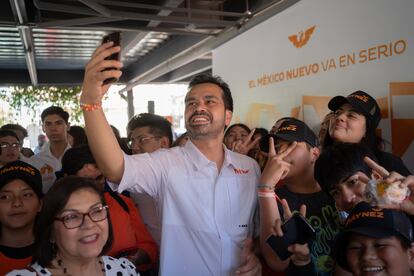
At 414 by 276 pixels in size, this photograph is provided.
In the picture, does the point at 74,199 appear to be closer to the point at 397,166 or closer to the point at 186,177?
the point at 186,177

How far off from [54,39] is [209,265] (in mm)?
5794

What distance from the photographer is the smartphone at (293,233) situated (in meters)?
1.52

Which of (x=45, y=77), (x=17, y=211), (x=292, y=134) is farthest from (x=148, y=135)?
(x=45, y=77)

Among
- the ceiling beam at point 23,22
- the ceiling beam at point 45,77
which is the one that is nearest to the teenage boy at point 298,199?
the ceiling beam at point 23,22

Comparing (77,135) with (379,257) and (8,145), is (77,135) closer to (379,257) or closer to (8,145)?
(8,145)

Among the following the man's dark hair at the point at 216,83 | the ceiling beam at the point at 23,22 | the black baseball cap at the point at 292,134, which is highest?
the ceiling beam at the point at 23,22

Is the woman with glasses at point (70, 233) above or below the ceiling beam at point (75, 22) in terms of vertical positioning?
below

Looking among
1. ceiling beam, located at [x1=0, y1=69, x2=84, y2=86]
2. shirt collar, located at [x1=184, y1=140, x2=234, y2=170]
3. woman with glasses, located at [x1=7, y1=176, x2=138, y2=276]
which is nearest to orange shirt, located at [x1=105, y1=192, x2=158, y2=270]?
woman with glasses, located at [x1=7, y1=176, x2=138, y2=276]

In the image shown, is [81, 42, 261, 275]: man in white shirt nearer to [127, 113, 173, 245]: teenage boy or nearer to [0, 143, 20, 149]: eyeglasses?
[127, 113, 173, 245]: teenage boy

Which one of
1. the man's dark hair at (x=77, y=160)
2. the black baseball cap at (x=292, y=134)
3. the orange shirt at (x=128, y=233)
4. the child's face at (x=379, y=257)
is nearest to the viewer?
the child's face at (x=379, y=257)

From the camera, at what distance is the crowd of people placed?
1.53m

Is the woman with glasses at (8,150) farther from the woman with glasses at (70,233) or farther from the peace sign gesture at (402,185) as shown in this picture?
the peace sign gesture at (402,185)

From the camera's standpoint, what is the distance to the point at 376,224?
1.46m

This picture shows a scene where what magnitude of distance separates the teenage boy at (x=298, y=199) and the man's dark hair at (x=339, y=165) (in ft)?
0.50
